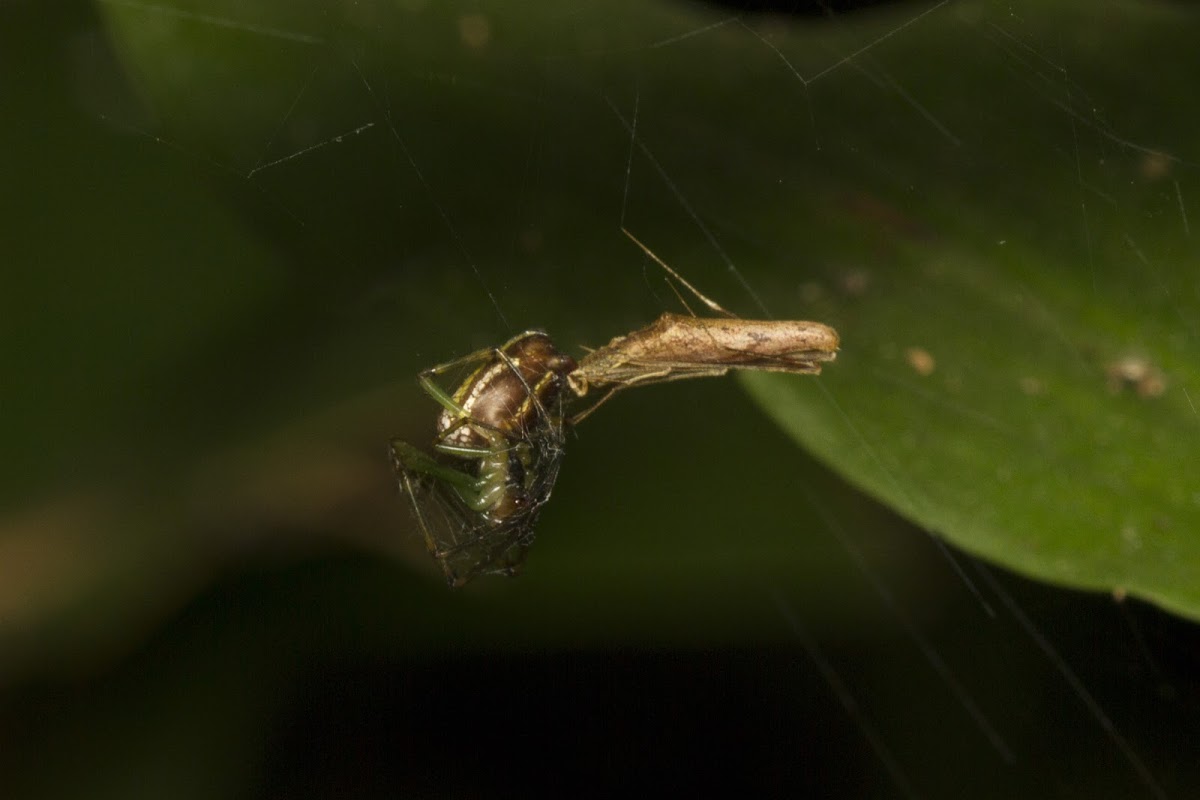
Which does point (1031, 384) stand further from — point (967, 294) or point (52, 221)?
point (52, 221)

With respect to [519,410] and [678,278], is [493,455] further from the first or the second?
[678,278]

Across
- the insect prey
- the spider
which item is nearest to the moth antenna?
the insect prey

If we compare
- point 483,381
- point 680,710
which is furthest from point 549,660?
point 483,381

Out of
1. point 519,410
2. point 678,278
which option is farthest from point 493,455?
point 678,278

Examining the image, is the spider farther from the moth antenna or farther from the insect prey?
the moth antenna

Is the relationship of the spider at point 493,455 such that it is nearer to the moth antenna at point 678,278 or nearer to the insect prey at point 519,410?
the insect prey at point 519,410

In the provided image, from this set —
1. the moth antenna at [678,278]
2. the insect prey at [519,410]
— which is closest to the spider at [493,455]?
the insect prey at [519,410]
